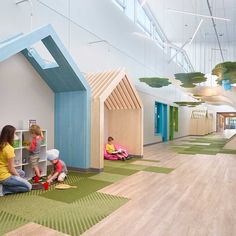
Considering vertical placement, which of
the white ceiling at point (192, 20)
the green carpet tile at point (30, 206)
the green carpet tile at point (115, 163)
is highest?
the white ceiling at point (192, 20)

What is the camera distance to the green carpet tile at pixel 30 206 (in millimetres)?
3796

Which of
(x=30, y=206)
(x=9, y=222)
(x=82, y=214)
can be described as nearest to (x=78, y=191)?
(x=30, y=206)

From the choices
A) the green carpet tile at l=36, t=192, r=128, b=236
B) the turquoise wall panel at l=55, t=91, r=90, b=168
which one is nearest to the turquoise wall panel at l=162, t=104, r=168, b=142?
the turquoise wall panel at l=55, t=91, r=90, b=168

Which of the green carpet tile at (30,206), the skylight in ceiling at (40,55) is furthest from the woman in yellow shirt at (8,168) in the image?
the skylight in ceiling at (40,55)

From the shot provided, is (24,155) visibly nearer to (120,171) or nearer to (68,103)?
(68,103)

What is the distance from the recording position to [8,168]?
4715mm

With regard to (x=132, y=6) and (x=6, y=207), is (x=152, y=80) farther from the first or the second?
(x=6, y=207)

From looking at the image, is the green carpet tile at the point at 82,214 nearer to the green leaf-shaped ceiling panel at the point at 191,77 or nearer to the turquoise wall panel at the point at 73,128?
the turquoise wall panel at the point at 73,128

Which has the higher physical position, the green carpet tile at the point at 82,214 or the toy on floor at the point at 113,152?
the toy on floor at the point at 113,152

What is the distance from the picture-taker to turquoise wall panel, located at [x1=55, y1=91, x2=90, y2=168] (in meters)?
6.75

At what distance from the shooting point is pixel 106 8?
10297mm

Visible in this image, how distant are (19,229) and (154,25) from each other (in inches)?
621

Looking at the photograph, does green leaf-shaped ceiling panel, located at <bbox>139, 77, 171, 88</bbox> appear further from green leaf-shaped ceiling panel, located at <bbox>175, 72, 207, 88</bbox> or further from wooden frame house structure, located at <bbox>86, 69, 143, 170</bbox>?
wooden frame house structure, located at <bbox>86, 69, 143, 170</bbox>

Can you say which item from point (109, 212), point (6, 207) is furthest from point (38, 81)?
point (109, 212)
